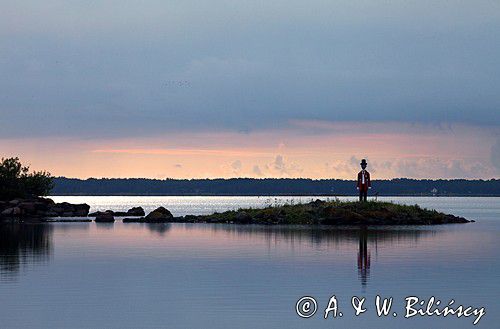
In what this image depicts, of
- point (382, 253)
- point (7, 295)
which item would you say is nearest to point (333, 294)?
point (7, 295)

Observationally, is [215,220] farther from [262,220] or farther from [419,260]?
[419,260]

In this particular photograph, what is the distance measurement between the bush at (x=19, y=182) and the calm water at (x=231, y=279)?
40086mm

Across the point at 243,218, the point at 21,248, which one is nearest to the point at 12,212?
the point at 243,218

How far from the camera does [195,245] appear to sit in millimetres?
43812

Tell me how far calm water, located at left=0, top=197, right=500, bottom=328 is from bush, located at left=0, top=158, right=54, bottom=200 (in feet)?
132

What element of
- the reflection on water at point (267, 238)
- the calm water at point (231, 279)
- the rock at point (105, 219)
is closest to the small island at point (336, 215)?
the rock at point (105, 219)

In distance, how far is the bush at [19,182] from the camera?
286 feet

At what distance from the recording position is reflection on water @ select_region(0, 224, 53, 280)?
32.7m

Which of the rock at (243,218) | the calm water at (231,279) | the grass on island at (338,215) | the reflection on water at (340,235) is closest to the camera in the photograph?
the calm water at (231,279)

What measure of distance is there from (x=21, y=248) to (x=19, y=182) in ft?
159

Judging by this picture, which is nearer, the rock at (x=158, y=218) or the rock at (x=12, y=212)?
the rock at (x=158, y=218)

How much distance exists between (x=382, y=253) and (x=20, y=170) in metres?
59.9

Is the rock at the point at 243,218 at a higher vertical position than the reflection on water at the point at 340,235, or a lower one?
higher

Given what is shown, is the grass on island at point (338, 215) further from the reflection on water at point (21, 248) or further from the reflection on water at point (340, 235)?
the reflection on water at point (21, 248)
